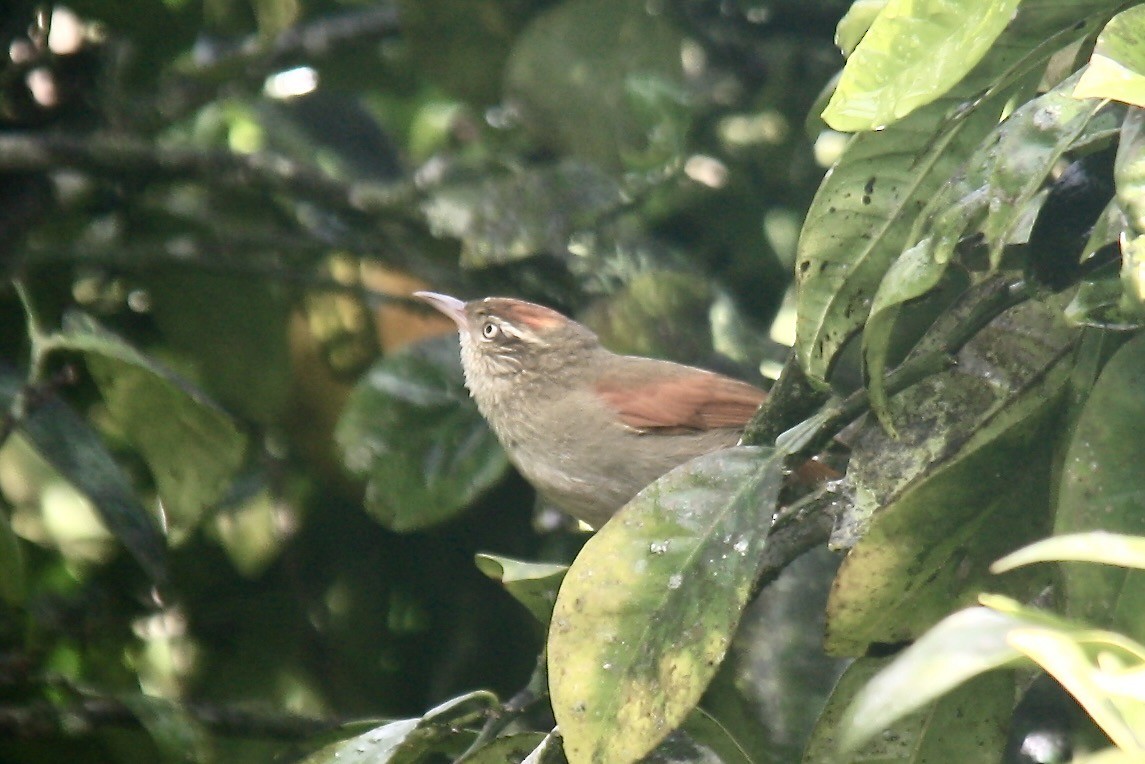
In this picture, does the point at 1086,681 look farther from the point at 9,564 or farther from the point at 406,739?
the point at 9,564

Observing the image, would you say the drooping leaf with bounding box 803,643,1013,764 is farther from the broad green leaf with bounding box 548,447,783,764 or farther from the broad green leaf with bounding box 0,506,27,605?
the broad green leaf with bounding box 0,506,27,605

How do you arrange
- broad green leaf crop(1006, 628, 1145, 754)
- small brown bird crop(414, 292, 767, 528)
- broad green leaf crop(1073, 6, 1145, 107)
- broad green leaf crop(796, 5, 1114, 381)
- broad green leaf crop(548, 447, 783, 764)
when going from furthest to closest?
small brown bird crop(414, 292, 767, 528)
broad green leaf crop(796, 5, 1114, 381)
broad green leaf crop(548, 447, 783, 764)
broad green leaf crop(1073, 6, 1145, 107)
broad green leaf crop(1006, 628, 1145, 754)

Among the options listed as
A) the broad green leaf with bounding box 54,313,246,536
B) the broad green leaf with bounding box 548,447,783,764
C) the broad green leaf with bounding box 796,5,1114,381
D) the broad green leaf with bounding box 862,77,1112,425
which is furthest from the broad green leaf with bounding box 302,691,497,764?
the broad green leaf with bounding box 862,77,1112,425

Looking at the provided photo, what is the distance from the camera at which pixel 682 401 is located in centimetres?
393

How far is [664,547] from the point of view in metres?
1.82

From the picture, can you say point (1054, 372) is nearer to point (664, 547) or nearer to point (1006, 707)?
point (1006, 707)

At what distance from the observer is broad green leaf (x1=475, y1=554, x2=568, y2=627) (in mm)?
2158

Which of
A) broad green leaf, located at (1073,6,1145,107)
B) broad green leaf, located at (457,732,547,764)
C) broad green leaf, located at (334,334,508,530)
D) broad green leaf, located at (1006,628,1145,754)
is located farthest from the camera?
broad green leaf, located at (334,334,508,530)

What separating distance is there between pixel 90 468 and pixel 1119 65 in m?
2.14

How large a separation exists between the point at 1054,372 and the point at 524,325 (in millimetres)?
2646

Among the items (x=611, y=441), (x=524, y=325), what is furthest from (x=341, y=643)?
(x=524, y=325)

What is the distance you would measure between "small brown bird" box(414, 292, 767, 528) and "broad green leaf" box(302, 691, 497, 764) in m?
1.45

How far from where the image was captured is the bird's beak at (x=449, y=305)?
13.2ft

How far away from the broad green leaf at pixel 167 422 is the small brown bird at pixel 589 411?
127 cm
